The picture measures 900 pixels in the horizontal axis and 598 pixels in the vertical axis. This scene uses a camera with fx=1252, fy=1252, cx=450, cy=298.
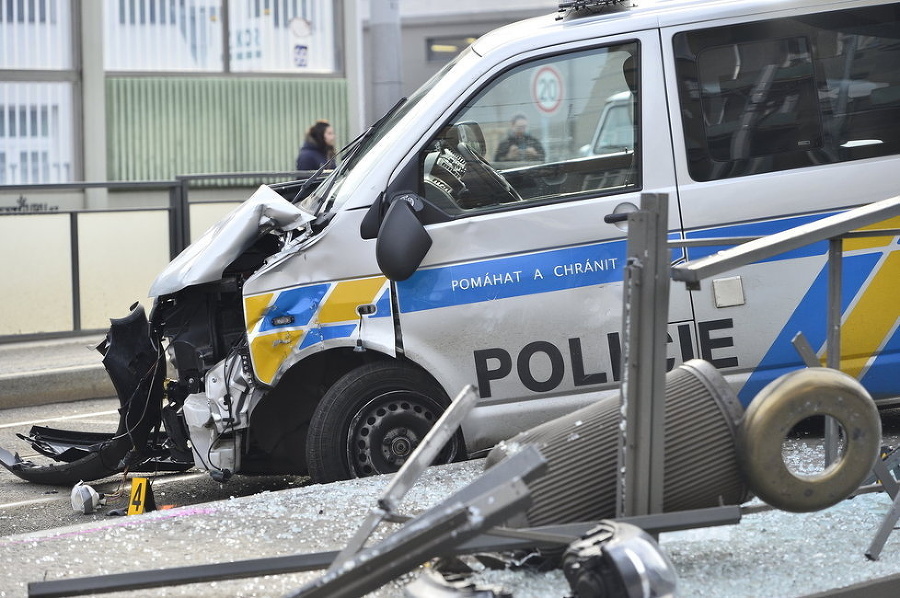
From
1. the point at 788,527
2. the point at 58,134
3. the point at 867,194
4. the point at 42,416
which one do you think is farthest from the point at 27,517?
the point at 58,134

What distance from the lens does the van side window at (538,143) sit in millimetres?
5309

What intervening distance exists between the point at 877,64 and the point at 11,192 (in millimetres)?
7349

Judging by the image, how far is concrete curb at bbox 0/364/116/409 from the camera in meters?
9.16

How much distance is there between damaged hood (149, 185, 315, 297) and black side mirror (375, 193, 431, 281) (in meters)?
0.40

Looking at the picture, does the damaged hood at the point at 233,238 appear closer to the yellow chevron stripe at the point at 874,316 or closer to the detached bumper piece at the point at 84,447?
the detached bumper piece at the point at 84,447

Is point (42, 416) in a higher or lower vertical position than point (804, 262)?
lower

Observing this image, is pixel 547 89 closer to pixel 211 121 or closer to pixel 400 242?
pixel 400 242

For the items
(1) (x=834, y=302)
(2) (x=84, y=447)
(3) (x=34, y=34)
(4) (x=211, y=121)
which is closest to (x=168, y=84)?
(4) (x=211, y=121)

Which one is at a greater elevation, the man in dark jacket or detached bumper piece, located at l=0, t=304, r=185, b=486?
the man in dark jacket

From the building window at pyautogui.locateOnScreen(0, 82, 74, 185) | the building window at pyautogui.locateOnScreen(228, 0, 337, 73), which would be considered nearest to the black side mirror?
the building window at pyautogui.locateOnScreen(0, 82, 74, 185)

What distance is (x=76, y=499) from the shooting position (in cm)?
584

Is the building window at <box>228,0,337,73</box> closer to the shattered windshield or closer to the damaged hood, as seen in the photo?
the shattered windshield

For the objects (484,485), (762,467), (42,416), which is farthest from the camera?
(42,416)

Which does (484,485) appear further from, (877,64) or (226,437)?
(877,64)
